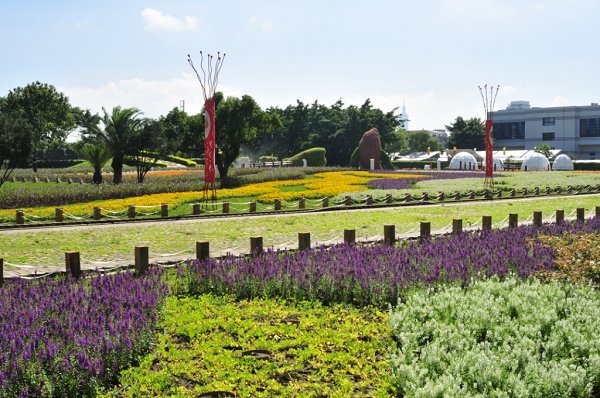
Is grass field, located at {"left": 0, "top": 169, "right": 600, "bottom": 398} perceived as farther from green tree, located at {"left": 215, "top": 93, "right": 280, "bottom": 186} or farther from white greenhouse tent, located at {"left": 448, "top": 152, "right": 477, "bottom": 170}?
white greenhouse tent, located at {"left": 448, "top": 152, "right": 477, "bottom": 170}

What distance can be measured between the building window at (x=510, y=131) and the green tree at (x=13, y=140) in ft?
313

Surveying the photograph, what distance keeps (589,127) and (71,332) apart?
111 meters

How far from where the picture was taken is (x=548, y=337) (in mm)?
6930

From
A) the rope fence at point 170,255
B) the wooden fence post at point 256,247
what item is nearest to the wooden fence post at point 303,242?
the rope fence at point 170,255

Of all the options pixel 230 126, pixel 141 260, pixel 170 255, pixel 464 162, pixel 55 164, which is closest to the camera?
pixel 141 260

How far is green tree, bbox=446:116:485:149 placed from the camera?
10312 cm

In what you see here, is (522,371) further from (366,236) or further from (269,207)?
(269,207)

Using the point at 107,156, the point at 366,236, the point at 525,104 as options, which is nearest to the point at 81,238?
the point at 366,236

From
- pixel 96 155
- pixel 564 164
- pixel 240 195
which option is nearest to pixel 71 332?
pixel 240 195

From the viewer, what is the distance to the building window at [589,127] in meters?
105

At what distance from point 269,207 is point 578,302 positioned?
695 inches

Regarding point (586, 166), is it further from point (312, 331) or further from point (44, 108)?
point (312, 331)

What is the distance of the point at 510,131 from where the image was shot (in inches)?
4525

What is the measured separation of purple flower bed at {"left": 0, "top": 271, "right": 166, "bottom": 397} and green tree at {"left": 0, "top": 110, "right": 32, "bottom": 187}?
24.7 m
